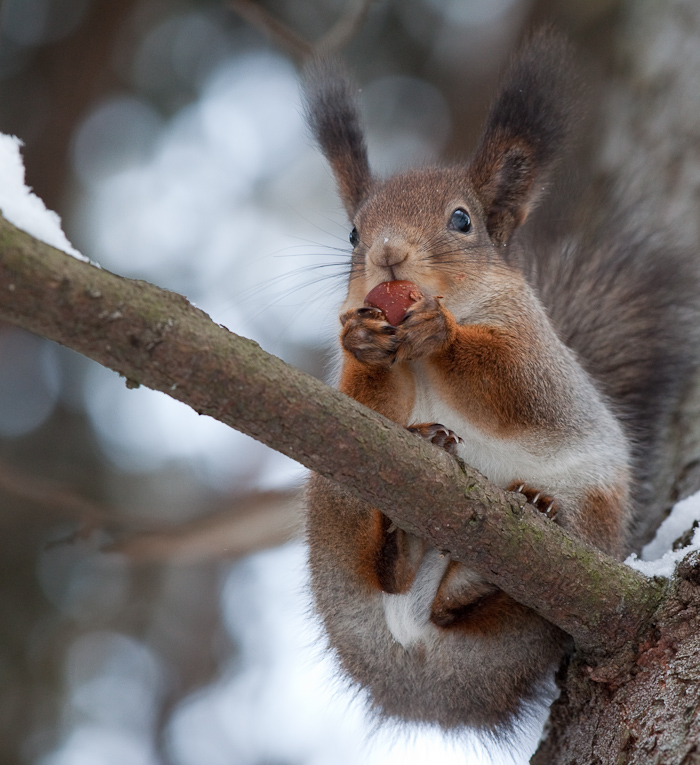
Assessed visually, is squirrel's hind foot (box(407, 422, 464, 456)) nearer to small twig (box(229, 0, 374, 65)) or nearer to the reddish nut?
the reddish nut

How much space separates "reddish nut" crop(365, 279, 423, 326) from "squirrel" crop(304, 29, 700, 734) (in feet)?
0.11

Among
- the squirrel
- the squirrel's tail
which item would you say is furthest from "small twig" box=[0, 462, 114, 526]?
the squirrel's tail

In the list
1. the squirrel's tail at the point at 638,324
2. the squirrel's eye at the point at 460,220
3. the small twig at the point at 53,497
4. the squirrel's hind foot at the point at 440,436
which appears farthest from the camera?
the small twig at the point at 53,497

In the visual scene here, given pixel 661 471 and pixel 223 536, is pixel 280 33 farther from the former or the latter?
pixel 661 471

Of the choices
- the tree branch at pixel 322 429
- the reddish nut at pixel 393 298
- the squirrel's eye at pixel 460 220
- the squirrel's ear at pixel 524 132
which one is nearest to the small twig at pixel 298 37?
the squirrel's ear at pixel 524 132

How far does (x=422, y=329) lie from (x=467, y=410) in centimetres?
24

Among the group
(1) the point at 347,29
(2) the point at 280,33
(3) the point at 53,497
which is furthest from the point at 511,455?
(2) the point at 280,33

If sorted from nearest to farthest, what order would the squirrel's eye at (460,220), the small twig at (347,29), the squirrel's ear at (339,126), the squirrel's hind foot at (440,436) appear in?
1. the squirrel's hind foot at (440,436)
2. the squirrel's eye at (460,220)
3. the squirrel's ear at (339,126)
4. the small twig at (347,29)

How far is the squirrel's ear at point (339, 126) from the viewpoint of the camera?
7.89 ft

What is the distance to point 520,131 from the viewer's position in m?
2.27

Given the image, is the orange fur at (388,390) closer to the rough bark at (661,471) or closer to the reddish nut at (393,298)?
the reddish nut at (393,298)

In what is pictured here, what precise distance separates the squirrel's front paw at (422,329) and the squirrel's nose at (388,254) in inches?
7.7

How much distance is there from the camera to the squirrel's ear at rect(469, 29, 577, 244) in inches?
83.5

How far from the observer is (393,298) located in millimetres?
1894
